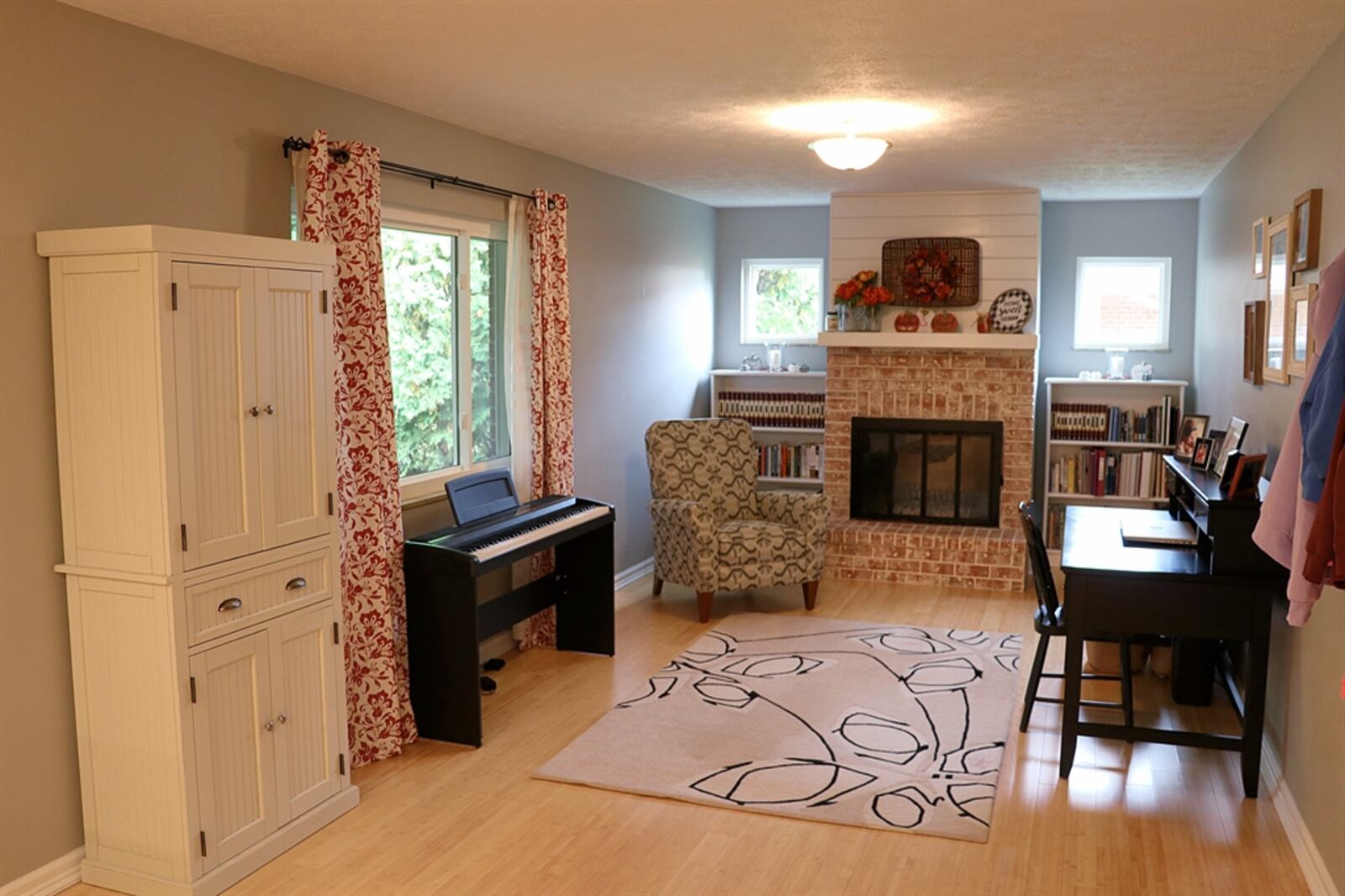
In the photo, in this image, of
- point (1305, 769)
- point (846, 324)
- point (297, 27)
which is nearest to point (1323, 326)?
point (1305, 769)

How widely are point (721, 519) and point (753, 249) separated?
2567 mm

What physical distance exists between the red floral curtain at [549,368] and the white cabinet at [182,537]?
2045 mm

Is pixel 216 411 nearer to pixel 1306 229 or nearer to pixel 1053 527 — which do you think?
pixel 1306 229

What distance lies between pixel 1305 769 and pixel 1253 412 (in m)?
1.83

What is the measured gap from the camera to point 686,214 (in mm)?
7781

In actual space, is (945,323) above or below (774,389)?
above

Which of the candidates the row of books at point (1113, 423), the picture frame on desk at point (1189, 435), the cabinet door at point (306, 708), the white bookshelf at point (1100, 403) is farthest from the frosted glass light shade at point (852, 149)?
the row of books at point (1113, 423)

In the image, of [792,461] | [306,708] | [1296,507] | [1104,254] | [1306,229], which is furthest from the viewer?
[792,461]

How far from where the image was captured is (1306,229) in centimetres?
374

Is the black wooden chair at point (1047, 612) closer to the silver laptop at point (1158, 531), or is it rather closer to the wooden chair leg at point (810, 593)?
the silver laptop at point (1158, 531)

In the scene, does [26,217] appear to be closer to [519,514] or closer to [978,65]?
[519,514]

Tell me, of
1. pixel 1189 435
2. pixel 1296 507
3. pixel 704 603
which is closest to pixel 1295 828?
pixel 1296 507

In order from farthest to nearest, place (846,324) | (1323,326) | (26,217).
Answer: (846,324), (26,217), (1323,326)

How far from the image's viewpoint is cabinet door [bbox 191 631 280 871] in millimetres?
3182
